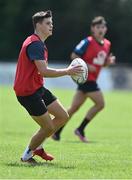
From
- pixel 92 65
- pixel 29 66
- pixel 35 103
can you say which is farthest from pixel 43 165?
pixel 92 65

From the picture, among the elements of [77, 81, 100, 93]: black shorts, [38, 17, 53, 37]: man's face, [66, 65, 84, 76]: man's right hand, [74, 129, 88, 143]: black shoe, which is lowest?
[74, 129, 88, 143]: black shoe

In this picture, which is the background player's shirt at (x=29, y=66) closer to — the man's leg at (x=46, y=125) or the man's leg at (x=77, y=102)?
the man's leg at (x=46, y=125)

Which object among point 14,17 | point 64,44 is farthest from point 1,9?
point 64,44

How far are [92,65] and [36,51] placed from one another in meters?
5.68

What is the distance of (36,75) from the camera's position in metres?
9.91

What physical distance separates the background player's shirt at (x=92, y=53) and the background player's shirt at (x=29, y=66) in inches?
209

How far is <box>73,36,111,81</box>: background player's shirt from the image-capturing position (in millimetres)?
15188

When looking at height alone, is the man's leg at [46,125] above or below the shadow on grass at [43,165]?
above

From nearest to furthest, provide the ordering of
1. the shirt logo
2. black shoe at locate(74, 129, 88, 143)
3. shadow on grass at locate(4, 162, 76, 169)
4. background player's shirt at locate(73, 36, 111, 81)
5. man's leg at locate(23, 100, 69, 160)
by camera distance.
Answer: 1. shadow on grass at locate(4, 162, 76, 169)
2. man's leg at locate(23, 100, 69, 160)
3. black shoe at locate(74, 129, 88, 143)
4. background player's shirt at locate(73, 36, 111, 81)
5. the shirt logo

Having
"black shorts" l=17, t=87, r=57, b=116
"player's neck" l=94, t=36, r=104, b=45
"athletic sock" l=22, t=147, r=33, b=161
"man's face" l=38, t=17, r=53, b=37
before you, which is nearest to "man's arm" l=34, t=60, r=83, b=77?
"black shorts" l=17, t=87, r=57, b=116

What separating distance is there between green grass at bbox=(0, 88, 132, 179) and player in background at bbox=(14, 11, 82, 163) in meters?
0.35

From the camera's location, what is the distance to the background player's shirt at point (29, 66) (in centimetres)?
966

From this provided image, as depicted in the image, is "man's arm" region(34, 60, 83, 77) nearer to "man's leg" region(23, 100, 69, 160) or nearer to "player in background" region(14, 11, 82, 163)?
"player in background" region(14, 11, 82, 163)

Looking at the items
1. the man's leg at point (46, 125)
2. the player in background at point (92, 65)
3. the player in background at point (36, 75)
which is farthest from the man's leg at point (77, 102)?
the player in background at point (36, 75)
